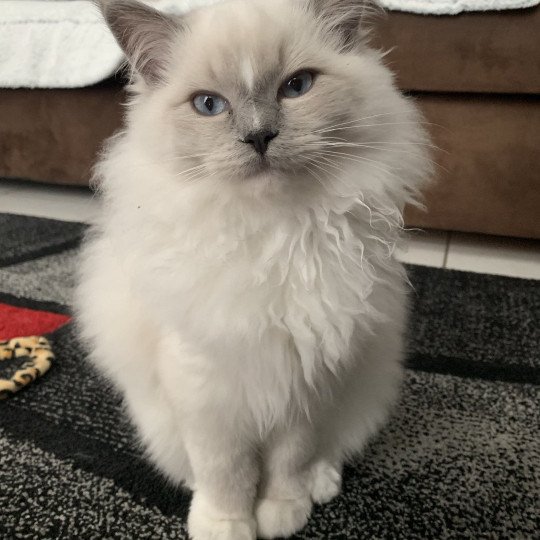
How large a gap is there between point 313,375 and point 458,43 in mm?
1134

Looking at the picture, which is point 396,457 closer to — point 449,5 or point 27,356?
point 27,356

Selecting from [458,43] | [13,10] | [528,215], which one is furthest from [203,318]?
[13,10]

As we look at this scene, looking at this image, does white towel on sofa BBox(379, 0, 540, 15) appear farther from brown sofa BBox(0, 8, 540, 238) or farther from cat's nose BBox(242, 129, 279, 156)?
cat's nose BBox(242, 129, 279, 156)

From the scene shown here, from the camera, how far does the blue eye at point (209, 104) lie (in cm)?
69

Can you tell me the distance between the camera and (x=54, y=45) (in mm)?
1931

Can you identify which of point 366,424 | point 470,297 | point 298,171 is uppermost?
point 298,171

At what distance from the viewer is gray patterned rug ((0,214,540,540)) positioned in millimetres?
820

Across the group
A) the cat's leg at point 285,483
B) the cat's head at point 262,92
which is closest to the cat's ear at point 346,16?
the cat's head at point 262,92

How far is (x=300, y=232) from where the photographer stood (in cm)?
70

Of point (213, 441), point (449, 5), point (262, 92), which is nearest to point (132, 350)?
point (213, 441)

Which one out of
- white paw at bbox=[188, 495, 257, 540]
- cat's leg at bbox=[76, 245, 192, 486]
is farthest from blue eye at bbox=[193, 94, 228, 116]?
white paw at bbox=[188, 495, 257, 540]

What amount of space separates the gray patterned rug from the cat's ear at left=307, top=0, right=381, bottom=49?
0.66 m

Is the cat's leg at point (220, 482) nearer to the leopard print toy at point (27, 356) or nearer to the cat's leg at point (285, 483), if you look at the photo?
the cat's leg at point (285, 483)

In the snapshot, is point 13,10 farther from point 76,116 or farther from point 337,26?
point 337,26
